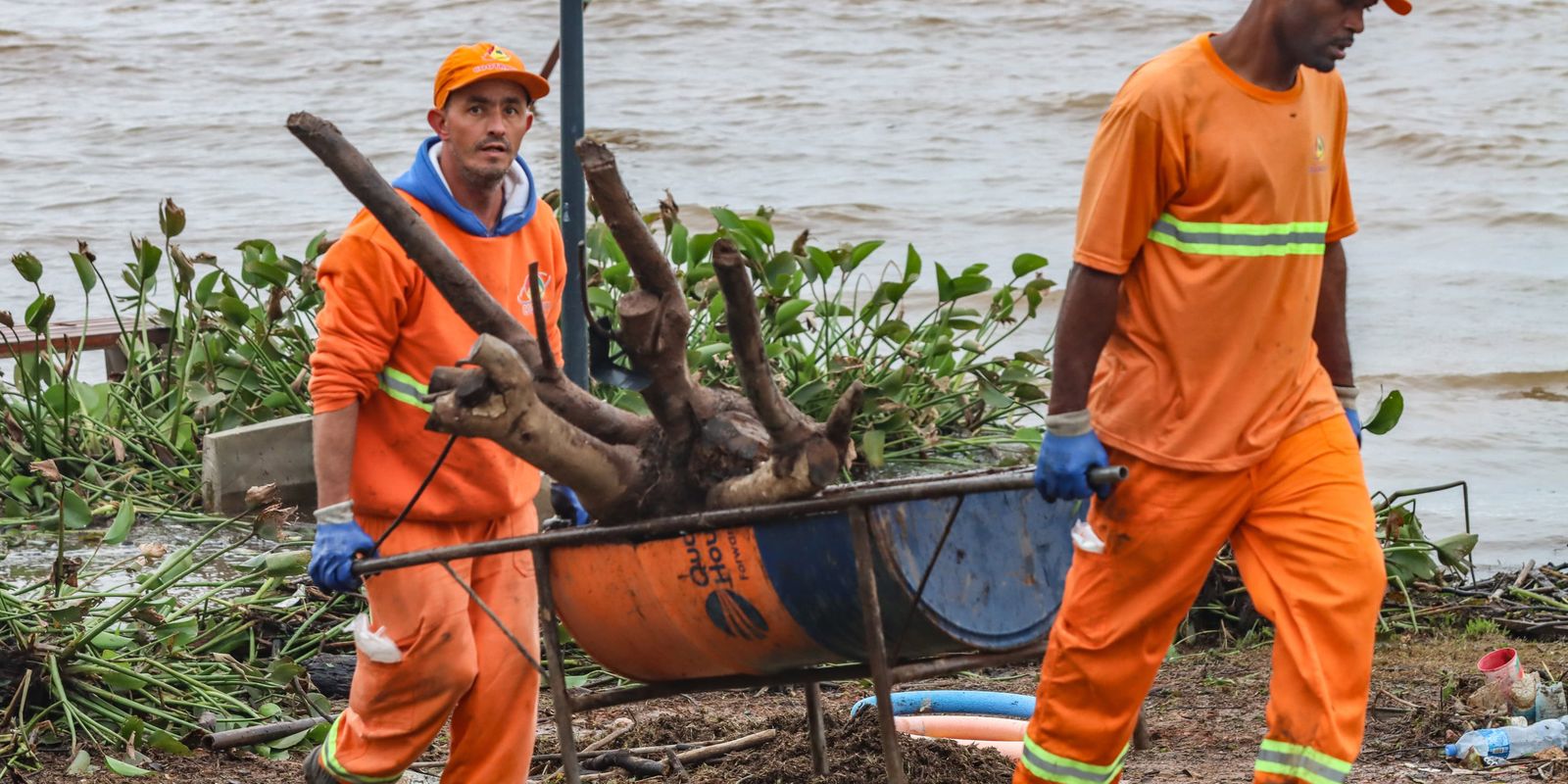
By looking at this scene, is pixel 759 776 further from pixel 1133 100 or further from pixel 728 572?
pixel 1133 100

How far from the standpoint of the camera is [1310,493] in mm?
3029

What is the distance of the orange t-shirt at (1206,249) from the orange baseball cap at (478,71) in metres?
1.16

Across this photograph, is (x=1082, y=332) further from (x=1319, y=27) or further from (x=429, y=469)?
(x=429, y=469)

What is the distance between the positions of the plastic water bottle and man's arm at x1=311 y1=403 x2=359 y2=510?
239 centimetres

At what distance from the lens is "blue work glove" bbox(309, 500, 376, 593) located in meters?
3.40

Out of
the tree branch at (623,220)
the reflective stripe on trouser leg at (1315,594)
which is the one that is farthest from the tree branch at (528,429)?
the reflective stripe on trouser leg at (1315,594)

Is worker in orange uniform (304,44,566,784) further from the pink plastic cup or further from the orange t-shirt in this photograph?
the pink plastic cup

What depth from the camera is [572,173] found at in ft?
14.6

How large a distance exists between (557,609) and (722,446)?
0.45 meters

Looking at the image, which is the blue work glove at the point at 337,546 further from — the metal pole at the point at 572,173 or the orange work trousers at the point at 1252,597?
the orange work trousers at the point at 1252,597

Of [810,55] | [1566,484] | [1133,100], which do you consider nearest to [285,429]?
[1133,100]

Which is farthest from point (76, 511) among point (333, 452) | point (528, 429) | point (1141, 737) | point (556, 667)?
point (1141, 737)

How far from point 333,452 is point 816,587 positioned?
96 centimetres

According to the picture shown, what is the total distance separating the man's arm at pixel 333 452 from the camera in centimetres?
345
